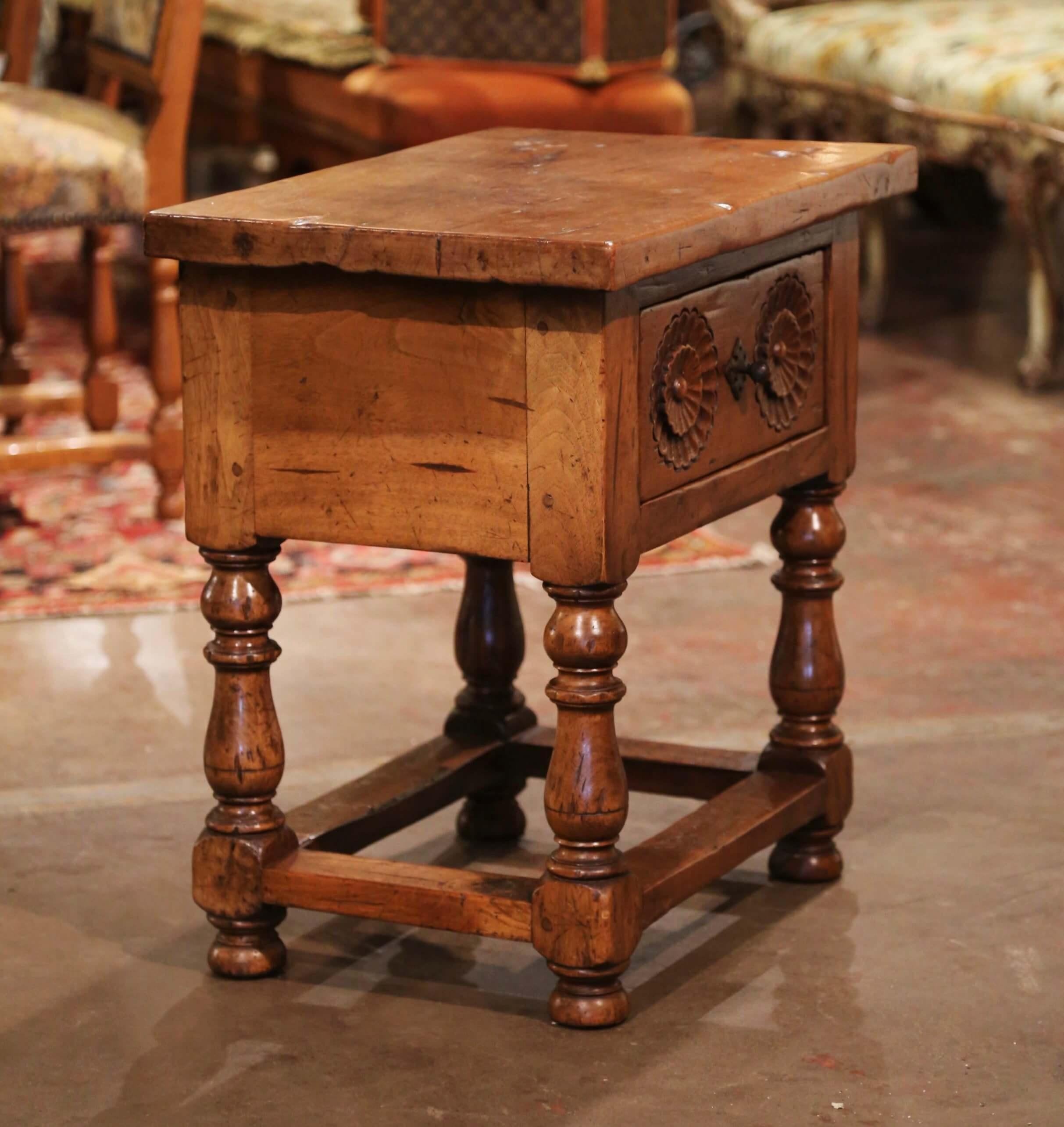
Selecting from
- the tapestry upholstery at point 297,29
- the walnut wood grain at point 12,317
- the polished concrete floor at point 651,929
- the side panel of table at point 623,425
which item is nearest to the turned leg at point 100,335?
the walnut wood grain at point 12,317

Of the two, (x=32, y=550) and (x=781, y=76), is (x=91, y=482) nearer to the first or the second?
(x=32, y=550)

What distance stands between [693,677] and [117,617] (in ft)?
3.34

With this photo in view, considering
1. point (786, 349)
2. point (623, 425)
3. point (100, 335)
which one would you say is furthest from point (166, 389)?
point (623, 425)

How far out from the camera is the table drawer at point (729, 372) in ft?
7.22

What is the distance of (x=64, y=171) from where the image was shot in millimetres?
4008

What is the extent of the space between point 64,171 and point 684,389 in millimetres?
2096

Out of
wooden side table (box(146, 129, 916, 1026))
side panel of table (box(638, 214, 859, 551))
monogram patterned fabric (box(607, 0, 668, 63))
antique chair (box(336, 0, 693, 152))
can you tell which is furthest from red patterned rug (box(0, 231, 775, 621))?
monogram patterned fabric (box(607, 0, 668, 63))

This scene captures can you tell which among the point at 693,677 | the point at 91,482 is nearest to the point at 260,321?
the point at 693,677

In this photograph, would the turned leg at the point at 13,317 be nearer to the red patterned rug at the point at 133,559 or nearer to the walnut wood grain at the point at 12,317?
the walnut wood grain at the point at 12,317

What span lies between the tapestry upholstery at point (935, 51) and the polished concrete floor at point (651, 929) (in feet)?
4.90

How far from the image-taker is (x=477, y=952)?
252 centimetres

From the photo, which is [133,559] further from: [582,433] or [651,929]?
[582,433]

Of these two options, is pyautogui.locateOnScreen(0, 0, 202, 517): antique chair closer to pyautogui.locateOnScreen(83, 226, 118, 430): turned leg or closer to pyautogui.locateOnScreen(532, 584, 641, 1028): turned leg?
pyautogui.locateOnScreen(83, 226, 118, 430): turned leg

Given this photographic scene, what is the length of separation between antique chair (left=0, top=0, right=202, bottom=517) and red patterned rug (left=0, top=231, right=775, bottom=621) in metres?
0.12
